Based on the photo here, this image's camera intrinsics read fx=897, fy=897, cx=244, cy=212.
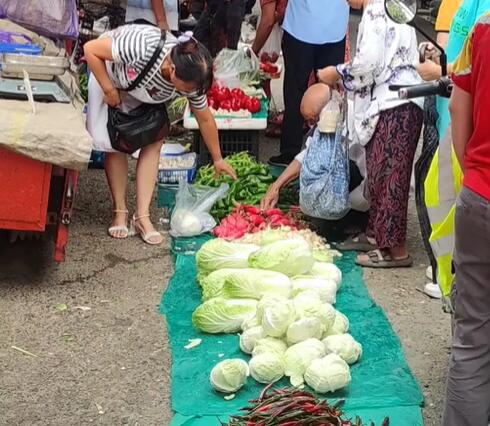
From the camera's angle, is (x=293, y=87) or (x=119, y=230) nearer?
(x=119, y=230)

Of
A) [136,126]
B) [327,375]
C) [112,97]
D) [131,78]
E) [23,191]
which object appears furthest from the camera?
[136,126]

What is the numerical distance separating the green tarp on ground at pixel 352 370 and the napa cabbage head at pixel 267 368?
5 cm

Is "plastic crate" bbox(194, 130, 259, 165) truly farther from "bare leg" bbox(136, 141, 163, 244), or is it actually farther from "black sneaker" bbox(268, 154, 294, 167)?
"bare leg" bbox(136, 141, 163, 244)

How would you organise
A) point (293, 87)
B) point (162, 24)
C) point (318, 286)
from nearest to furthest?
point (318, 286), point (293, 87), point (162, 24)

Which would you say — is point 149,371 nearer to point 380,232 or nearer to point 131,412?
point 131,412

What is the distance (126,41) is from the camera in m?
5.40

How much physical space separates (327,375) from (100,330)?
1.35 metres

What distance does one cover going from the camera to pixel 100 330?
4730mm

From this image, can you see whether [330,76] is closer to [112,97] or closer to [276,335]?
[112,97]

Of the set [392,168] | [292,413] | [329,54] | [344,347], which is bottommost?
[344,347]

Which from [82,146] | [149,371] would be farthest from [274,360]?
[82,146]

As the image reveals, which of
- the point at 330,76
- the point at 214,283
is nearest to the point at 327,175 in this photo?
the point at 330,76

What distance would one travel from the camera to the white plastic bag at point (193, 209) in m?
6.01

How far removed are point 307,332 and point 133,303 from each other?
124cm
